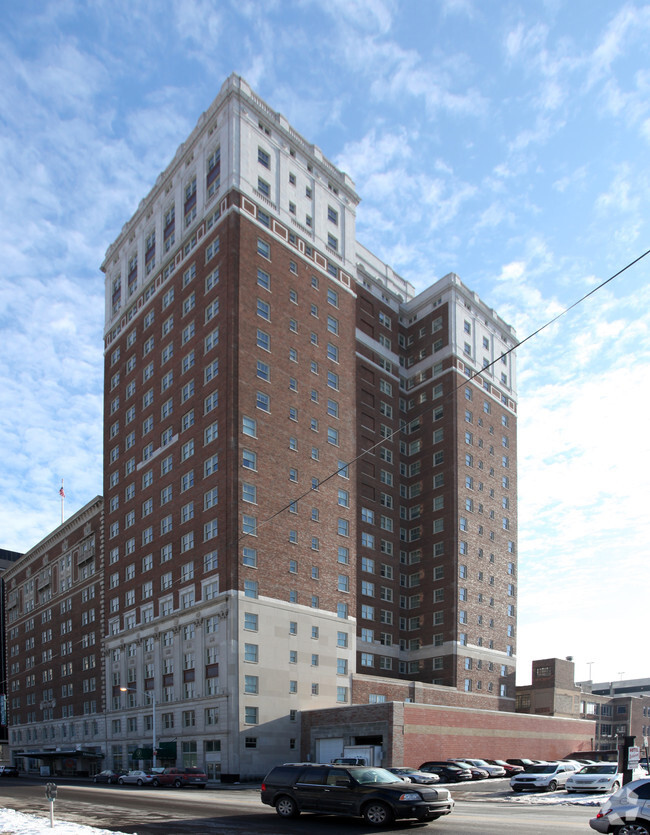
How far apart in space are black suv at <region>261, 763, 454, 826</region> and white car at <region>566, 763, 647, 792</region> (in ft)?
57.7

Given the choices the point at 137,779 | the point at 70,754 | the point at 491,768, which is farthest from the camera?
the point at 70,754

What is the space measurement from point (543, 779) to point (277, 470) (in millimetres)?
33711

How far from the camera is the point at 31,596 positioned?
116000 mm

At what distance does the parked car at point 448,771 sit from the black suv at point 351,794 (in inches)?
1093

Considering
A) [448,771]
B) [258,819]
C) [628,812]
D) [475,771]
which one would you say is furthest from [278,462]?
[628,812]

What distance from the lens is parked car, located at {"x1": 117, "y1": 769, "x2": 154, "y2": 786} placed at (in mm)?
51531

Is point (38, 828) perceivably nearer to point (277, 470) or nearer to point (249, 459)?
point (249, 459)

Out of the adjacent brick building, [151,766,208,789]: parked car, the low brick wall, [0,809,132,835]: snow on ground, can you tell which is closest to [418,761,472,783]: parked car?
the low brick wall

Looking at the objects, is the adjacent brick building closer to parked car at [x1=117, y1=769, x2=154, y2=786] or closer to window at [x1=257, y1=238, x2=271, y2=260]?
parked car at [x1=117, y1=769, x2=154, y2=786]

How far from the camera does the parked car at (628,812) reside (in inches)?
657

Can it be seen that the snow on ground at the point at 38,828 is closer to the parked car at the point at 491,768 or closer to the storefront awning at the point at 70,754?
the parked car at the point at 491,768

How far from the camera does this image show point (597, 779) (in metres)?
36.4

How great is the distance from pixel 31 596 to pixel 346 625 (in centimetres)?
6635

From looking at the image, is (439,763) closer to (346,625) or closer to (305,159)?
(346,625)
